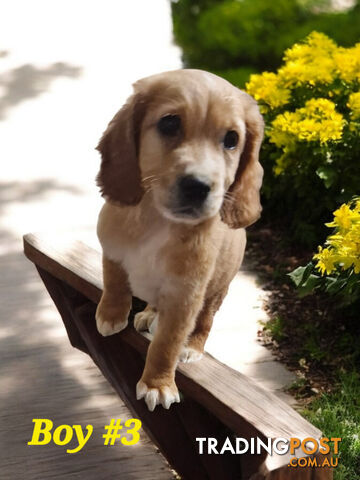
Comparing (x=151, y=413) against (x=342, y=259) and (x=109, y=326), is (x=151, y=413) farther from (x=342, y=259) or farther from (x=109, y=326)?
(x=342, y=259)

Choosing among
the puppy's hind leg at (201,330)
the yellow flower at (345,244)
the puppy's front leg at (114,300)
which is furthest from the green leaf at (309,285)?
the puppy's front leg at (114,300)

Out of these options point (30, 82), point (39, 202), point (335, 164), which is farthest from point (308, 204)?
point (30, 82)

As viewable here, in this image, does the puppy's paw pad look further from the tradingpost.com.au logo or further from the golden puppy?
the tradingpost.com.au logo

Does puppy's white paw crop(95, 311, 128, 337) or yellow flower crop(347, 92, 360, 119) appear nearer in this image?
puppy's white paw crop(95, 311, 128, 337)

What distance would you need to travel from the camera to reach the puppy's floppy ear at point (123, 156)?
5.34ft

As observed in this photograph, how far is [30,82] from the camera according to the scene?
743 cm

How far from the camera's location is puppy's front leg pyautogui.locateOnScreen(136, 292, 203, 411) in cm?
178

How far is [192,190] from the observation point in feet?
4.85

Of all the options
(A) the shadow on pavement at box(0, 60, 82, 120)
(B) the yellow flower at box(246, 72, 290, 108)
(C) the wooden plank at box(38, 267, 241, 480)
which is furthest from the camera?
(A) the shadow on pavement at box(0, 60, 82, 120)

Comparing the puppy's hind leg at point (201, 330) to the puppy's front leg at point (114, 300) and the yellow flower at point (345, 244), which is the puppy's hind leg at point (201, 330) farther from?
the yellow flower at point (345, 244)

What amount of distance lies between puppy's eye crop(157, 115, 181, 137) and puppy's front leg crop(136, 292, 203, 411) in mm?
408

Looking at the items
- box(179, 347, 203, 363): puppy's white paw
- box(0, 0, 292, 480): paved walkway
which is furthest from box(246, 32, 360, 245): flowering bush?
box(179, 347, 203, 363): puppy's white paw

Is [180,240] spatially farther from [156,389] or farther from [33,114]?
[33,114]

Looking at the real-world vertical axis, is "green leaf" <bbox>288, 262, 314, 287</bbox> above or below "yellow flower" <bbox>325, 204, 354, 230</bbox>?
below
